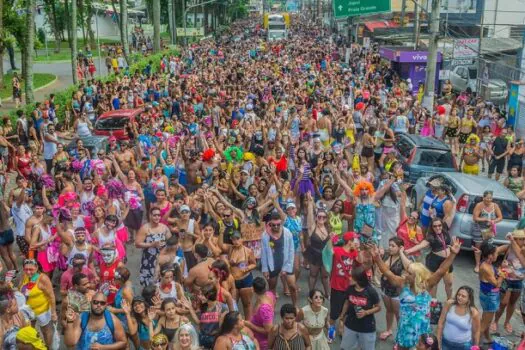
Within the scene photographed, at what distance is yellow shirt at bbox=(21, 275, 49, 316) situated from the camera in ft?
23.4

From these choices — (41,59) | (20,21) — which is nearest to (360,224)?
(20,21)

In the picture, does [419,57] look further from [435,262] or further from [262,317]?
[262,317]

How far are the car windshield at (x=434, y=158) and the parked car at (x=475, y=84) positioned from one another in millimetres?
13117

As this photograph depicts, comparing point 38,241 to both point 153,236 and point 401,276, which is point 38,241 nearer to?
point 153,236

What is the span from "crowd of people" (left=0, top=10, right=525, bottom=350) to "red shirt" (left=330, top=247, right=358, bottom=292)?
2 centimetres

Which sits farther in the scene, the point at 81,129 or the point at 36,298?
the point at 81,129

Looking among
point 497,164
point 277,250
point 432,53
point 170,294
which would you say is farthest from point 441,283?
point 432,53

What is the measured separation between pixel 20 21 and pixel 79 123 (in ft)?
61.7

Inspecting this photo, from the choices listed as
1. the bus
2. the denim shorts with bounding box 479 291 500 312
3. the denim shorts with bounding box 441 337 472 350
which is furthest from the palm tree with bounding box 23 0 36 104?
the bus

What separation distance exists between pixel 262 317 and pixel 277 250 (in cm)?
196

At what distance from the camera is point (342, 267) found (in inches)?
309

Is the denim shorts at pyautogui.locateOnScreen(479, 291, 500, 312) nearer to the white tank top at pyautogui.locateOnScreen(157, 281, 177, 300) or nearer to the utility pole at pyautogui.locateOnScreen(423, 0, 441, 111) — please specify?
the white tank top at pyautogui.locateOnScreen(157, 281, 177, 300)

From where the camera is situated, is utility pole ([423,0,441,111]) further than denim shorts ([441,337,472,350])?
Yes

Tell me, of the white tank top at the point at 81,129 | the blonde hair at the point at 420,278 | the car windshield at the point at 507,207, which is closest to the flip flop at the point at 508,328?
the blonde hair at the point at 420,278
